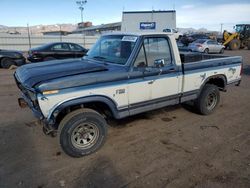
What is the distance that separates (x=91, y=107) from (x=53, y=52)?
10.5m

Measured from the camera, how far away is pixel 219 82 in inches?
256

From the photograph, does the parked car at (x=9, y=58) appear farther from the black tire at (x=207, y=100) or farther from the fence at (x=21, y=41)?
the fence at (x=21, y=41)

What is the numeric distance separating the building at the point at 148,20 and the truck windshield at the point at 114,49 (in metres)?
37.5

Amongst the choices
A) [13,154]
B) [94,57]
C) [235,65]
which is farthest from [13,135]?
[235,65]

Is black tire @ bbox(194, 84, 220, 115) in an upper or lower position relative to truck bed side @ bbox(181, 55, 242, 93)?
lower

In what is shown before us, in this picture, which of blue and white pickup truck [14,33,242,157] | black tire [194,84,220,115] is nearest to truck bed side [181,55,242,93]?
blue and white pickup truck [14,33,242,157]

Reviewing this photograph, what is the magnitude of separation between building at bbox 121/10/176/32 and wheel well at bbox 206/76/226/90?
119ft

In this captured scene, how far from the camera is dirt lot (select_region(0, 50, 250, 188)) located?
3.53 metres

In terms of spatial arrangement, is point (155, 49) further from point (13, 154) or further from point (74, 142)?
point (13, 154)

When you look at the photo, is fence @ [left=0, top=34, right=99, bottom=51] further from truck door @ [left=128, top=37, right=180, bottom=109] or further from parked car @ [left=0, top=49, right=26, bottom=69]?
truck door @ [left=128, top=37, right=180, bottom=109]

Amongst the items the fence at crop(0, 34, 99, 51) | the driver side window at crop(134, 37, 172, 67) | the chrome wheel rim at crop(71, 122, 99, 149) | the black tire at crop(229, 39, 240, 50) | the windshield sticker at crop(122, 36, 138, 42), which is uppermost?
the fence at crop(0, 34, 99, 51)

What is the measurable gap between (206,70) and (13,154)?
14.6ft

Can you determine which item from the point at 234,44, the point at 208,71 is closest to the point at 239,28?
the point at 234,44

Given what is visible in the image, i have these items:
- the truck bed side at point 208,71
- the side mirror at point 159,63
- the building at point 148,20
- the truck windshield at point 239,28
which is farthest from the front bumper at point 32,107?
the building at point 148,20
